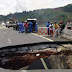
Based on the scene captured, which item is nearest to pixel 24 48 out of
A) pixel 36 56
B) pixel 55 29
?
pixel 36 56

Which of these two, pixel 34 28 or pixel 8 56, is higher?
pixel 8 56

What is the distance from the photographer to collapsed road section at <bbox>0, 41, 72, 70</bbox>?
390 cm

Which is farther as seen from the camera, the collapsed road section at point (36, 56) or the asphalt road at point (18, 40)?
the asphalt road at point (18, 40)

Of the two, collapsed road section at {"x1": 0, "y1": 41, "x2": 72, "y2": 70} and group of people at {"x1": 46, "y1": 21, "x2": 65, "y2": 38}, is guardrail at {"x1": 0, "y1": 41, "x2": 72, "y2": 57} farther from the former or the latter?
group of people at {"x1": 46, "y1": 21, "x2": 65, "y2": 38}

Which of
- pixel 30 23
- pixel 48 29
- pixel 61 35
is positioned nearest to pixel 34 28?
pixel 30 23

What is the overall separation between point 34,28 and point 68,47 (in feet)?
85.6

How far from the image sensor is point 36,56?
4.98 metres

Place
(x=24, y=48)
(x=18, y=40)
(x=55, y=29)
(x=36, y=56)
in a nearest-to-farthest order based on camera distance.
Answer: (x=24, y=48)
(x=36, y=56)
(x=18, y=40)
(x=55, y=29)

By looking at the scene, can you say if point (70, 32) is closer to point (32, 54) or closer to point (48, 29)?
point (48, 29)

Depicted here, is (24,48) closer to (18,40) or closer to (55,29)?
(18,40)

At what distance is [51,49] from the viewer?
17.1 ft

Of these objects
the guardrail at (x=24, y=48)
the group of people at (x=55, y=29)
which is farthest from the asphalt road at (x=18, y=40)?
the guardrail at (x=24, y=48)

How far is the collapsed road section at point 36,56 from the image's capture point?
3.90 meters

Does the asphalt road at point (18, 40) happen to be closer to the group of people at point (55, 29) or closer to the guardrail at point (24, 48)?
the group of people at point (55, 29)
